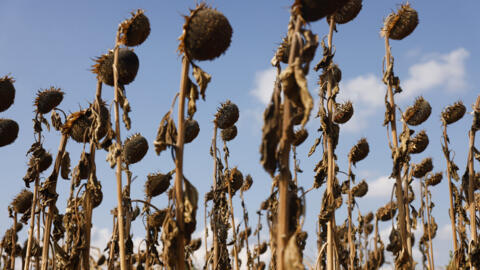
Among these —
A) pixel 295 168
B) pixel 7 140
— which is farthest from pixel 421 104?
pixel 7 140

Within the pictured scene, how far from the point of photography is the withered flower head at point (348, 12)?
5312 mm

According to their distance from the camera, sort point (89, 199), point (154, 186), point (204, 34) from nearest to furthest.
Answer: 1. point (204, 34)
2. point (89, 199)
3. point (154, 186)

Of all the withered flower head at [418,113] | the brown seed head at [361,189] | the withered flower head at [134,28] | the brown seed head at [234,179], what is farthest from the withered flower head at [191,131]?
the brown seed head at [361,189]

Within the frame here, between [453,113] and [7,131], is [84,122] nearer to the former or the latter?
[7,131]

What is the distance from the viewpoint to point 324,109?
5195 millimetres

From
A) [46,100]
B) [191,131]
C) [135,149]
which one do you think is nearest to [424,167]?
[191,131]

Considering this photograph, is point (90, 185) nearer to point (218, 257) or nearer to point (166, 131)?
point (166, 131)

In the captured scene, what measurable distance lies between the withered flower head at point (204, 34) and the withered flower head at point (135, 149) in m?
3.88

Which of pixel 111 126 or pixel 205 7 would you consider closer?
pixel 205 7

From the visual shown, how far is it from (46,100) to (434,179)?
8169 mm

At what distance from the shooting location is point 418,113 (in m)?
6.54

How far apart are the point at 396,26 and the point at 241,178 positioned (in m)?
4.32

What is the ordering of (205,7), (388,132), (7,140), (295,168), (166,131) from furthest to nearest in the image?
(295,168) → (7,140) → (388,132) → (205,7) → (166,131)

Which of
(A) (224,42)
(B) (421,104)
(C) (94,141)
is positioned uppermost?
(B) (421,104)
